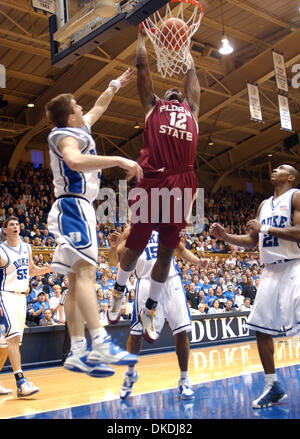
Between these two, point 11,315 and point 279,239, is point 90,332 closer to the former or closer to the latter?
point 279,239

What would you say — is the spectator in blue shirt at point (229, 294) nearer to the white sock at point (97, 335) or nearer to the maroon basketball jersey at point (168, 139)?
the maroon basketball jersey at point (168, 139)

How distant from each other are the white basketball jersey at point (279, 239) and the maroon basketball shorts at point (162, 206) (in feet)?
5.04

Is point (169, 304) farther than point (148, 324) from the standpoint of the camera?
Yes

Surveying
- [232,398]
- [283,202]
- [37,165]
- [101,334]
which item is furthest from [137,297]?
[37,165]

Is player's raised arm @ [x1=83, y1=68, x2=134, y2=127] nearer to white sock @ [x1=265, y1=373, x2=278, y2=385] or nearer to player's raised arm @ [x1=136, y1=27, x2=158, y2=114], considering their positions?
player's raised arm @ [x1=136, y1=27, x2=158, y2=114]

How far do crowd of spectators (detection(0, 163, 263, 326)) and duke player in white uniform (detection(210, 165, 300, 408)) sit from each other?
208 inches

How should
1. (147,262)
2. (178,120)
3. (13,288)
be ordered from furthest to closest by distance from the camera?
1. (13,288)
2. (147,262)
3. (178,120)

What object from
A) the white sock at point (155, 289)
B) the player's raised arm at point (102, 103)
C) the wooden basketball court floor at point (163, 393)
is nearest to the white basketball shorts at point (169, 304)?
the wooden basketball court floor at point (163, 393)

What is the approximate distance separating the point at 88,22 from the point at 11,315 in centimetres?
408

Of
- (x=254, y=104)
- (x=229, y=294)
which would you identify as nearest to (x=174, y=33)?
(x=229, y=294)

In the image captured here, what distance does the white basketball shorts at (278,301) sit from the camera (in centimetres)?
523

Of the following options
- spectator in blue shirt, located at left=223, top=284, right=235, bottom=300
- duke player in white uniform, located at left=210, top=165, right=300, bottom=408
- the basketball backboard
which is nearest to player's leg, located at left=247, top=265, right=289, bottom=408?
duke player in white uniform, located at left=210, top=165, right=300, bottom=408

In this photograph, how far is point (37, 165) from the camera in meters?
21.7

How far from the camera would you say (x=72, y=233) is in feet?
12.2
